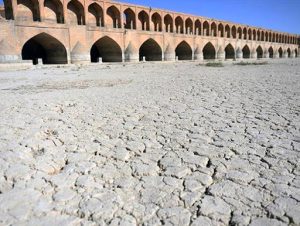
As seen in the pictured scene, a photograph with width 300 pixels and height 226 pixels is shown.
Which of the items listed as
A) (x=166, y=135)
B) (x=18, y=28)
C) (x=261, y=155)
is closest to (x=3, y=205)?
(x=166, y=135)

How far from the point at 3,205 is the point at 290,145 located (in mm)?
2448

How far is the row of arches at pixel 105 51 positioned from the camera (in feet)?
63.0

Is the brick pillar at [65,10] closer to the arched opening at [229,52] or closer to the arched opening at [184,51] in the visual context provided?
the arched opening at [184,51]

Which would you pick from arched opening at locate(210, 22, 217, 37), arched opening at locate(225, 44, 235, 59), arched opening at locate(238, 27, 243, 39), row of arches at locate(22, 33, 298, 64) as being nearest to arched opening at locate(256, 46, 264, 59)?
arched opening at locate(238, 27, 243, 39)

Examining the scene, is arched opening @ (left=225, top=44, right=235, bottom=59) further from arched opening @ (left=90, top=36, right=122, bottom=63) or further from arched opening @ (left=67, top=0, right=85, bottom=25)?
arched opening @ (left=67, top=0, right=85, bottom=25)

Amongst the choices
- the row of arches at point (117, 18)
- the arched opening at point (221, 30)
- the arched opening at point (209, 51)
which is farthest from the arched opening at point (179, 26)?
the arched opening at point (221, 30)

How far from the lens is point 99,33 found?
2034 centimetres

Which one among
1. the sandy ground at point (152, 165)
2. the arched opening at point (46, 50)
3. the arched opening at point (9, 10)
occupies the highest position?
the arched opening at point (9, 10)

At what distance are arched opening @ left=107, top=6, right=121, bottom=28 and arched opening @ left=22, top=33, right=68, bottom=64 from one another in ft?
17.6

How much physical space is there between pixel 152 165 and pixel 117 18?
22039mm

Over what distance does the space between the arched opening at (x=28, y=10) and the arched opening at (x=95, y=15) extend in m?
4.26

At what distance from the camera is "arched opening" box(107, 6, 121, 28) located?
22547 mm

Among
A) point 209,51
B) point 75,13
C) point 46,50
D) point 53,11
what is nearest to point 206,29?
point 209,51

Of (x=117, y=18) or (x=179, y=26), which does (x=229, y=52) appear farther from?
(x=117, y=18)
